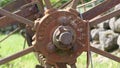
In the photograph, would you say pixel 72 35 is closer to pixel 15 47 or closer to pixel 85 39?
pixel 85 39

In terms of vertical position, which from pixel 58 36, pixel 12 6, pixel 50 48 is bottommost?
pixel 12 6

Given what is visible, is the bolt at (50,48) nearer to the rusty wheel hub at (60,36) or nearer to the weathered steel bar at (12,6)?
the rusty wheel hub at (60,36)

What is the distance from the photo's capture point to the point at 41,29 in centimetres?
372

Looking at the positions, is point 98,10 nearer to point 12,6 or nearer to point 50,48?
point 50,48

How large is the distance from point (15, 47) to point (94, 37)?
3.70m

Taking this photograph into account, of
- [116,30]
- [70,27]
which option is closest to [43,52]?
[70,27]

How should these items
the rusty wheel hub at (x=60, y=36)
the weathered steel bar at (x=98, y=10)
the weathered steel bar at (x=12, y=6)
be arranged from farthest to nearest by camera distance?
the weathered steel bar at (x=12, y=6) → the weathered steel bar at (x=98, y=10) → the rusty wheel hub at (x=60, y=36)

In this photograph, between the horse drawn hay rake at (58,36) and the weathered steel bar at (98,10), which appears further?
the weathered steel bar at (98,10)

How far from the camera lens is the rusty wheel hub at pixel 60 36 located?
3707 millimetres

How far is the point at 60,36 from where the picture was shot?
12.0 feet

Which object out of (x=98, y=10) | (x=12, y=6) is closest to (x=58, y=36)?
(x=98, y=10)

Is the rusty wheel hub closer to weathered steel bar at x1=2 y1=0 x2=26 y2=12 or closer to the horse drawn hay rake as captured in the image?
the horse drawn hay rake

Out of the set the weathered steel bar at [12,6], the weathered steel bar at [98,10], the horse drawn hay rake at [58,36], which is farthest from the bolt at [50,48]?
the weathered steel bar at [12,6]

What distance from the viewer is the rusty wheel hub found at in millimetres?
3707
